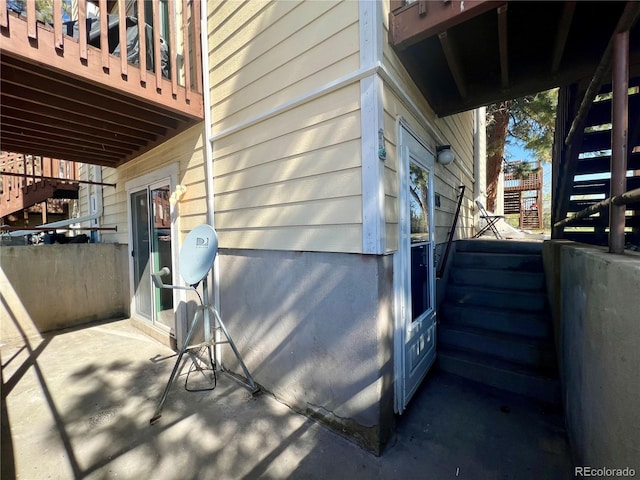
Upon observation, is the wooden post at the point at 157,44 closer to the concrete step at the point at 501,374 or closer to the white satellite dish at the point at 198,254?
the white satellite dish at the point at 198,254

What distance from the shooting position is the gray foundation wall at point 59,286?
13.5 ft

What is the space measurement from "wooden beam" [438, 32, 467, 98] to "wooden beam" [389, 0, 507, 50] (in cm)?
11

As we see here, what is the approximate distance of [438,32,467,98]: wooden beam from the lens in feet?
6.80

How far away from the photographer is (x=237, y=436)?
211 cm

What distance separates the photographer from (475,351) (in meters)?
2.99

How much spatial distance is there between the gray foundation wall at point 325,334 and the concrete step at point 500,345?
1.39 m

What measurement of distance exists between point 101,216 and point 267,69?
16.3 ft

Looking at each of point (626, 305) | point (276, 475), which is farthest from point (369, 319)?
point (626, 305)

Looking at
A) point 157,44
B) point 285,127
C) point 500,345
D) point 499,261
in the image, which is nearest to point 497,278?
point 499,261

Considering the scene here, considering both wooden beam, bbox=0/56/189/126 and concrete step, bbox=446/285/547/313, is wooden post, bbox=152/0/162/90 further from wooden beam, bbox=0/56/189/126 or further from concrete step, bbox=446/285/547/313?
concrete step, bbox=446/285/547/313

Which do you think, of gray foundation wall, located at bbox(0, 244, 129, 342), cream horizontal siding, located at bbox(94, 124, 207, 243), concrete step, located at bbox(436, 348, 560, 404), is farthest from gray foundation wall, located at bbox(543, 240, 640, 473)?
gray foundation wall, located at bbox(0, 244, 129, 342)

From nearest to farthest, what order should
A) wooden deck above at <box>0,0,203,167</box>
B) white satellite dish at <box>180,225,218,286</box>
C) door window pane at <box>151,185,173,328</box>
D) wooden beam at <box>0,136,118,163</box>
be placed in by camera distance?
wooden deck above at <box>0,0,203,167</box> → white satellite dish at <box>180,225,218,286</box> → wooden beam at <box>0,136,118,163</box> → door window pane at <box>151,185,173,328</box>

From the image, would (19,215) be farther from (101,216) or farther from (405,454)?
(405,454)

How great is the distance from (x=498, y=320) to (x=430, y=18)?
2909mm
